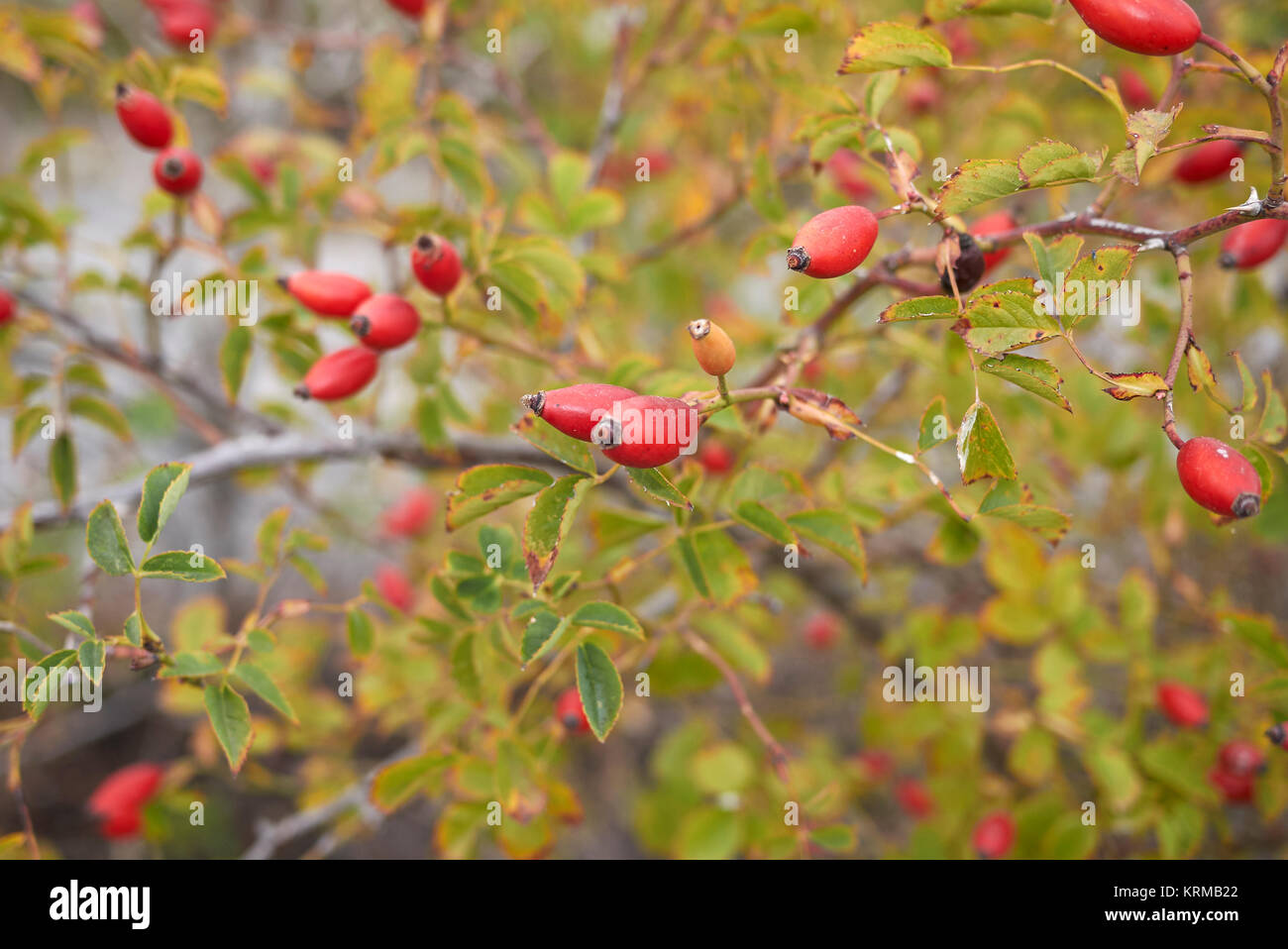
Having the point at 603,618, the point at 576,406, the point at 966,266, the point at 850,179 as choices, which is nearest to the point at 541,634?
the point at 603,618

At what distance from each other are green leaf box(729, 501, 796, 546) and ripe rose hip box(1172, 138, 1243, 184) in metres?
1.03

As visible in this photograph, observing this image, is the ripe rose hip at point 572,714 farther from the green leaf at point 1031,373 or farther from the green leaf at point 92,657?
the green leaf at point 1031,373

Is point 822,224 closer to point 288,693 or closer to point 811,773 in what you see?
point 811,773

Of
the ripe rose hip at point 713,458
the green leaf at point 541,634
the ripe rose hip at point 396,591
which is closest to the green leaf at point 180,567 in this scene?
the green leaf at point 541,634

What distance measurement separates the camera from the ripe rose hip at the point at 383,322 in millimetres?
1160

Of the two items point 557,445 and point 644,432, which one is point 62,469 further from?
point 644,432

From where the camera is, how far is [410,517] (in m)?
2.60

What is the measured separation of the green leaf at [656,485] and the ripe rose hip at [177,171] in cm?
106

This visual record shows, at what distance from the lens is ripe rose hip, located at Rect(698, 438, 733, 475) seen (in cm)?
188

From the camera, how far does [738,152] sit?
5.25 feet

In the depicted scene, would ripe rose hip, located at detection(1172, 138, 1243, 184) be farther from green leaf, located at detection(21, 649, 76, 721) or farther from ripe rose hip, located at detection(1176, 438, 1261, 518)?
green leaf, located at detection(21, 649, 76, 721)

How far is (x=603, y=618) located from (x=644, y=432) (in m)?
0.34

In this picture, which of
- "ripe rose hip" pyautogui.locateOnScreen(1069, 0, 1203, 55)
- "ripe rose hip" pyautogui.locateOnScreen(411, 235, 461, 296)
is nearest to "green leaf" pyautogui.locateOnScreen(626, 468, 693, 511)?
"ripe rose hip" pyautogui.locateOnScreen(411, 235, 461, 296)
